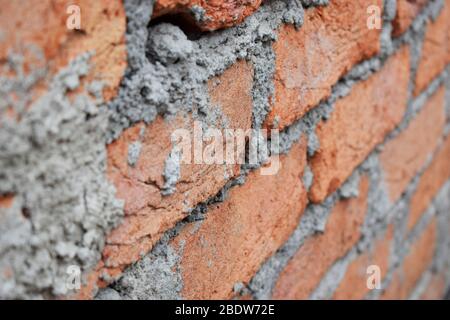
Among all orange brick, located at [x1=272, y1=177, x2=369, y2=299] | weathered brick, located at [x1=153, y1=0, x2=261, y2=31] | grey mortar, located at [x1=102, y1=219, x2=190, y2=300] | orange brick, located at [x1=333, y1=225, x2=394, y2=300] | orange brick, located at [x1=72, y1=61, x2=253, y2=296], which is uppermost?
weathered brick, located at [x1=153, y1=0, x2=261, y2=31]

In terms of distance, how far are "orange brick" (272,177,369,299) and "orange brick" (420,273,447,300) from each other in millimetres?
621

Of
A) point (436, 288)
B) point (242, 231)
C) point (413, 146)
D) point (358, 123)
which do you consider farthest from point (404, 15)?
point (436, 288)

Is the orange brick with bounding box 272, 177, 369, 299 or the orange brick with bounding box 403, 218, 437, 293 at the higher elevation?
the orange brick with bounding box 272, 177, 369, 299

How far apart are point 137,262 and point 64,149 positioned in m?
0.16

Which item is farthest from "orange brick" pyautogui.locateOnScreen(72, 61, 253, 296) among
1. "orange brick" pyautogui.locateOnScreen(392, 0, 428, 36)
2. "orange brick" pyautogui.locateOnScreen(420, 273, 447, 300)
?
"orange brick" pyautogui.locateOnScreen(420, 273, 447, 300)

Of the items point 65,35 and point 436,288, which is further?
point 436,288

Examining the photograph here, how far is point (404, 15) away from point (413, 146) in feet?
1.16

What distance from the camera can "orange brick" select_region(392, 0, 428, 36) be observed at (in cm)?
103

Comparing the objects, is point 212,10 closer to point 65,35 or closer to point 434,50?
point 65,35

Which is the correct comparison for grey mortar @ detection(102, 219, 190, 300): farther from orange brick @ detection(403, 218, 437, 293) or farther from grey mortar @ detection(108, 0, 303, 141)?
orange brick @ detection(403, 218, 437, 293)

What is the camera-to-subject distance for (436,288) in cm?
167

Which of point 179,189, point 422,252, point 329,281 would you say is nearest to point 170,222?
point 179,189

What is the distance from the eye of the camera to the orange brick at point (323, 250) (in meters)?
0.87
